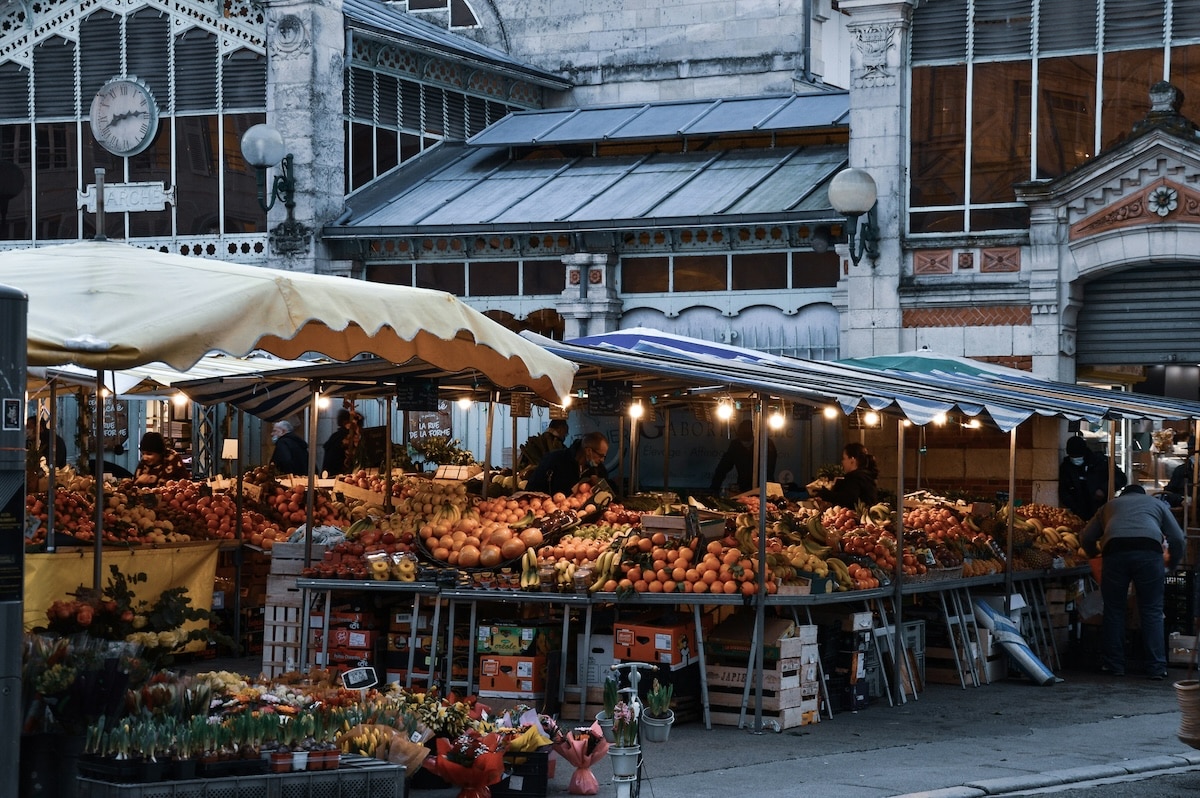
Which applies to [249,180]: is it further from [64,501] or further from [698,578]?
[698,578]

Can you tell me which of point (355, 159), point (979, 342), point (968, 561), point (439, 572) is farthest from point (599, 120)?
point (439, 572)

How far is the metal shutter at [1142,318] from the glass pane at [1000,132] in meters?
1.74

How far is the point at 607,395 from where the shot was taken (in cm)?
1545

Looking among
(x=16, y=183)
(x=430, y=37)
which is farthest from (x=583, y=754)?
(x=430, y=37)

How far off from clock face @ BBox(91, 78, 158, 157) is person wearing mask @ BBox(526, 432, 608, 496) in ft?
40.0

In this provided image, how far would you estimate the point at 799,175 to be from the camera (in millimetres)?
24969

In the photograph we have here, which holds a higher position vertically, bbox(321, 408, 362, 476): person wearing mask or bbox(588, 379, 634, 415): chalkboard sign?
bbox(588, 379, 634, 415): chalkboard sign

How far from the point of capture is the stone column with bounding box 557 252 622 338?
80.6ft

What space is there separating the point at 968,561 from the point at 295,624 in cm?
614

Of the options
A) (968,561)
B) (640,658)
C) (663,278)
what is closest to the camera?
(640,658)

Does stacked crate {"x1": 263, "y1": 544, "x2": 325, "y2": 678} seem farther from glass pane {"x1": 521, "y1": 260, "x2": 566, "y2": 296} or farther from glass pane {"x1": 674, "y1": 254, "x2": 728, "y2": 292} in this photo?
glass pane {"x1": 521, "y1": 260, "x2": 566, "y2": 296}

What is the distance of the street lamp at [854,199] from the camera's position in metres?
21.8

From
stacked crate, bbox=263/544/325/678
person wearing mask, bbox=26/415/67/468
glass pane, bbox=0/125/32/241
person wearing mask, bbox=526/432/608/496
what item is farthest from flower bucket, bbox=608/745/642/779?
glass pane, bbox=0/125/32/241

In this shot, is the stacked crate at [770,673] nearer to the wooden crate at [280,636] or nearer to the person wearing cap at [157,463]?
the wooden crate at [280,636]
